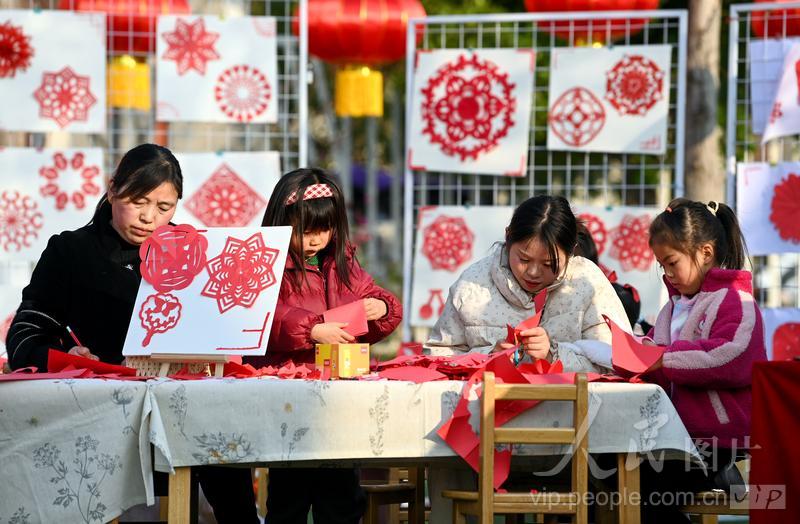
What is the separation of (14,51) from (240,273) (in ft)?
10.0

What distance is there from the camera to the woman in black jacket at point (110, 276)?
325cm

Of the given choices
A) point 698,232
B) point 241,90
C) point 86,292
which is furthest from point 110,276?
point 241,90

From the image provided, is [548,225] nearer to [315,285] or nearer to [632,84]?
[315,285]

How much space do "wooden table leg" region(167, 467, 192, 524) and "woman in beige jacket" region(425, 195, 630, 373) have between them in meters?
1.04

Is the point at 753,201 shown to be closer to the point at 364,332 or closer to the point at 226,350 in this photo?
the point at 364,332

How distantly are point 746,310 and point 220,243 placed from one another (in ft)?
4.96

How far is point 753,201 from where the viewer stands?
17.2ft

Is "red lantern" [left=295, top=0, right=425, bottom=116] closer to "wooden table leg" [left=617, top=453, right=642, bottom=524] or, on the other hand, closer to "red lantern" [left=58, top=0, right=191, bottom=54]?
"red lantern" [left=58, top=0, right=191, bottom=54]

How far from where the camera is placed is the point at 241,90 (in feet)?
17.9

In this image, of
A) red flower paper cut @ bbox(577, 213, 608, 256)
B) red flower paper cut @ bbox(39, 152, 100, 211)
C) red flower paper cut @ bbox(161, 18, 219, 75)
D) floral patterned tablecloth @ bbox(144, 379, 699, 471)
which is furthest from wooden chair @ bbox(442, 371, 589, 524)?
red flower paper cut @ bbox(39, 152, 100, 211)

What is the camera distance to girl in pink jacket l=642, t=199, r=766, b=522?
117 inches

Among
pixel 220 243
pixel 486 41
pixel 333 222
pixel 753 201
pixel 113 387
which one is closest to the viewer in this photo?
pixel 113 387

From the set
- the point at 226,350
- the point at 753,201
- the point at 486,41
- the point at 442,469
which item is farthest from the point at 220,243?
the point at 486,41

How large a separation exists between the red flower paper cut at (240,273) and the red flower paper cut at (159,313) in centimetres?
9
